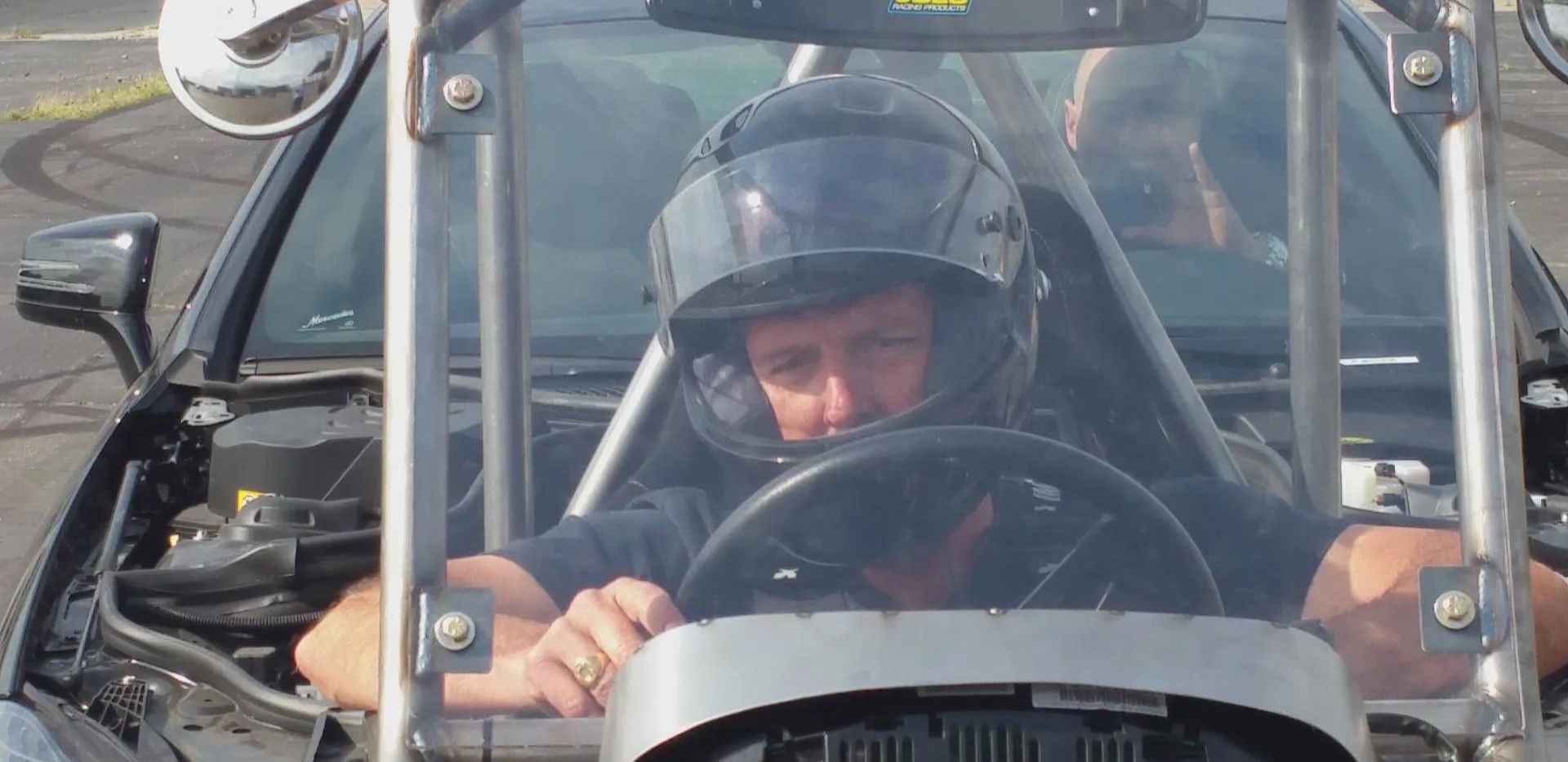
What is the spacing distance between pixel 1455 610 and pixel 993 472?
1.38ft

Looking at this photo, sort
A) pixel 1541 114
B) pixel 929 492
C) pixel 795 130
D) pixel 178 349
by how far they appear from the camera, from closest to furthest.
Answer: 1. pixel 929 492
2. pixel 795 130
3. pixel 178 349
4. pixel 1541 114

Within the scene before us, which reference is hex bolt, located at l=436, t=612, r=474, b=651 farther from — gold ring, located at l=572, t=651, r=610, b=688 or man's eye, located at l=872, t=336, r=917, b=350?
man's eye, located at l=872, t=336, r=917, b=350

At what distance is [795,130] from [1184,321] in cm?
71

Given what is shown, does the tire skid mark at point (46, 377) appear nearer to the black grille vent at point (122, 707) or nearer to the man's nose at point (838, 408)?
the black grille vent at point (122, 707)

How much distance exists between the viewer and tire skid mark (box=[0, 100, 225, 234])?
10945 mm

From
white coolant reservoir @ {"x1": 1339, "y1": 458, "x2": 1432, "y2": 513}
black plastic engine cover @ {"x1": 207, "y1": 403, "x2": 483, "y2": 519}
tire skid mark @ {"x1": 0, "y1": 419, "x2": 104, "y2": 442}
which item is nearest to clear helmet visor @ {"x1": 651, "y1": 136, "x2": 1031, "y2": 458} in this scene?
white coolant reservoir @ {"x1": 1339, "y1": 458, "x2": 1432, "y2": 513}

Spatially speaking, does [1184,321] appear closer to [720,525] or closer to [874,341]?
[874,341]

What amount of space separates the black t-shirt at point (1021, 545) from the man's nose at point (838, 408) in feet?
0.45

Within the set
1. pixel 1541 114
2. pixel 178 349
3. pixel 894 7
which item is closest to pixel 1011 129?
pixel 894 7

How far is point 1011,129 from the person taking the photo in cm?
214

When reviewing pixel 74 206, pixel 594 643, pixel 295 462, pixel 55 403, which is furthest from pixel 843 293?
pixel 74 206

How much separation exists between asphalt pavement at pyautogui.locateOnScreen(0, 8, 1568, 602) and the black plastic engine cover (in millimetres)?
350

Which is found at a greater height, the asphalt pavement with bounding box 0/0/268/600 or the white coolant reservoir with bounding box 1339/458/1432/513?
the asphalt pavement with bounding box 0/0/268/600

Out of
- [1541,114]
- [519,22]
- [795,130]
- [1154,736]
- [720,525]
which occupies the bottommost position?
[1154,736]
